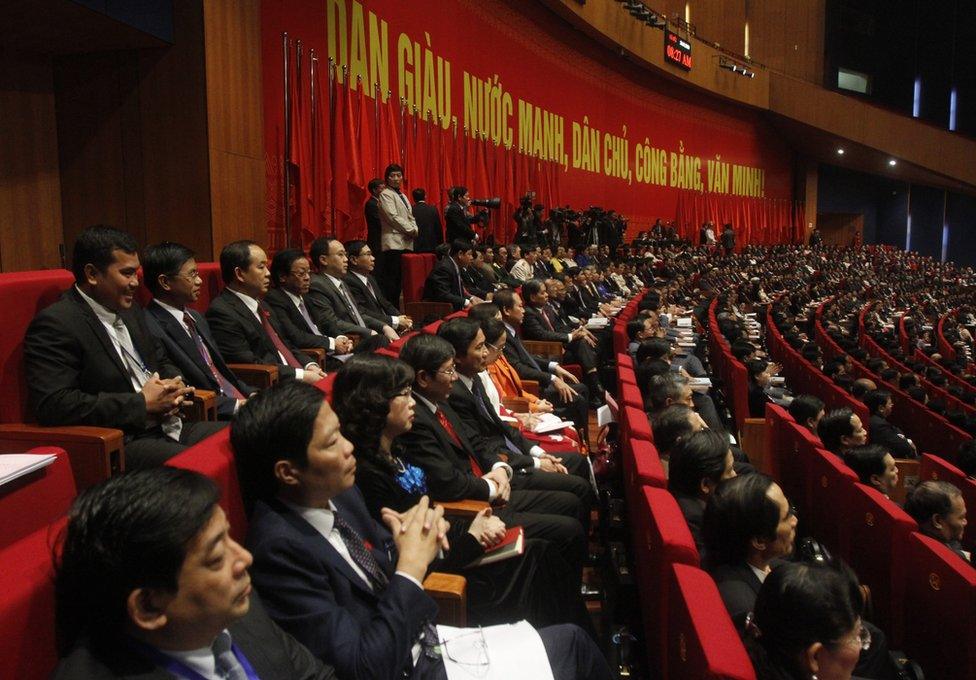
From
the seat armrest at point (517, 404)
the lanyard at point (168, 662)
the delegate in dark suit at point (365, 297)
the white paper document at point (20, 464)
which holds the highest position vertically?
the delegate in dark suit at point (365, 297)

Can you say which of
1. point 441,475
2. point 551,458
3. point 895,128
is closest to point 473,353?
point 551,458

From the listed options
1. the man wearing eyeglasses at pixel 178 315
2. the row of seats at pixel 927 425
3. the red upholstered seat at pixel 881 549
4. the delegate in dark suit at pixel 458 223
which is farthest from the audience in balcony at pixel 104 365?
the row of seats at pixel 927 425

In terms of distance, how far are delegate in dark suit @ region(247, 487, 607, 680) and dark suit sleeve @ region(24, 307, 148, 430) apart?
0.47 metres

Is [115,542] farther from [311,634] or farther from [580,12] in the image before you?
[580,12]

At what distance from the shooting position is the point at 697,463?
121cm

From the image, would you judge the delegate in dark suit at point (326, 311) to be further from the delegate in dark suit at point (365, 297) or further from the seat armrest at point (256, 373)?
the seat armrest at point (256, 373)

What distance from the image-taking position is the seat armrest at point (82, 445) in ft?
3.43

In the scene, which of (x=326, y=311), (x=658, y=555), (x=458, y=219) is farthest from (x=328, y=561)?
(x=458, y=219)

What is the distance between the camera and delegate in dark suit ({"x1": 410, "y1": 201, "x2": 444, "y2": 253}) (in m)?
3.42

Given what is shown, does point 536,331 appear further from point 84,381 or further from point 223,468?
point 223,468

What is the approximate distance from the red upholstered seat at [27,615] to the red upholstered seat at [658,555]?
1.78ft

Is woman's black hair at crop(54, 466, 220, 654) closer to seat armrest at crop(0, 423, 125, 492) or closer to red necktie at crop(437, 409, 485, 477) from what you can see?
seat armrest at crop(0, 423, 125, 492)

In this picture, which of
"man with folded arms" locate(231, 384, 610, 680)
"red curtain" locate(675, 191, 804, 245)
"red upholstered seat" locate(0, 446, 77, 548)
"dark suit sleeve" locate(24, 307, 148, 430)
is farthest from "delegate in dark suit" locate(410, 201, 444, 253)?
"red curtain" locate(675, 191, 804, 245)

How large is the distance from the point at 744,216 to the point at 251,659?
10.8m
